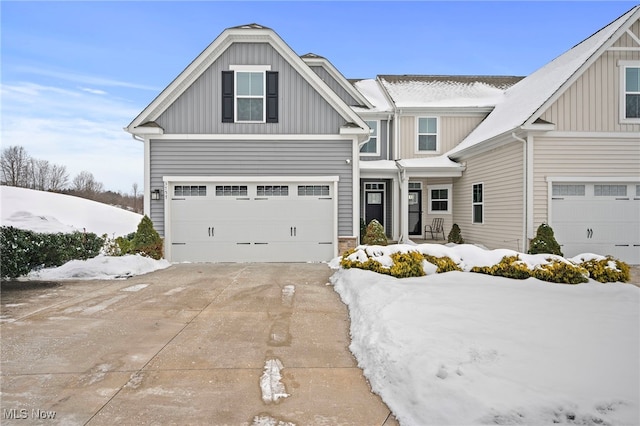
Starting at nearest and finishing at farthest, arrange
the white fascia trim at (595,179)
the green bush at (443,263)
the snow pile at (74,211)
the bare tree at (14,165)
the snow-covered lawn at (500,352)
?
the snow-covered lawn at (500,352) → the green bush at (443,263) → the white fascia trim at (595,179) → the snow pile at (74,211) → the bare tree at (14,165)

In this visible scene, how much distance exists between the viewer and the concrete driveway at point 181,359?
3.17 meters

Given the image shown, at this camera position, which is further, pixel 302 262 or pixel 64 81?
pixel 64 81

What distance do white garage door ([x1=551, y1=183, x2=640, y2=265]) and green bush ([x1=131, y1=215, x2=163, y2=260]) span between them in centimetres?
1147

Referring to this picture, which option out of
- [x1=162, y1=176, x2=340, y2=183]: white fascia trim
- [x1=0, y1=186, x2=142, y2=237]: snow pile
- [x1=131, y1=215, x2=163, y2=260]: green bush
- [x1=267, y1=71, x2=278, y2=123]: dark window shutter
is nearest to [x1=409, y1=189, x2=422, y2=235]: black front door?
[x1=162, y1=176, x2=340, y2=183]: white fascia trim

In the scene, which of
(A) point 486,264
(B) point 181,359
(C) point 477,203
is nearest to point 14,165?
(C) point 477,203

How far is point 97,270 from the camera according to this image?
9375mm

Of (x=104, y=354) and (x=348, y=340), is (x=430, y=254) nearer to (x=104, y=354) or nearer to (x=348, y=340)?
(x=348, y=340)

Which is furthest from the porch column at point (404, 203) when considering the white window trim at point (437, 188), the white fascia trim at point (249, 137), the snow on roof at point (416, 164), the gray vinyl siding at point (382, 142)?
the white fascia trim at point (249, 137)

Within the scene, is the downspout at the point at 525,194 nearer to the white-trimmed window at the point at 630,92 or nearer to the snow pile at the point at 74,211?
the white-trimmed window at the point at 630,92

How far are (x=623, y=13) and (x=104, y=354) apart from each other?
15.8 m

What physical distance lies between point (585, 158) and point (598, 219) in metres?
1.83

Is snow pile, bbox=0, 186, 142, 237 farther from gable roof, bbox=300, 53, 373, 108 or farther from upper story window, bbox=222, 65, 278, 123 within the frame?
gable roof, bbox=300, 53, 373, 108

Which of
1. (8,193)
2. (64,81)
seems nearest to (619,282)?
(64,81)

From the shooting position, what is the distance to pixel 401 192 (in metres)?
15.1
